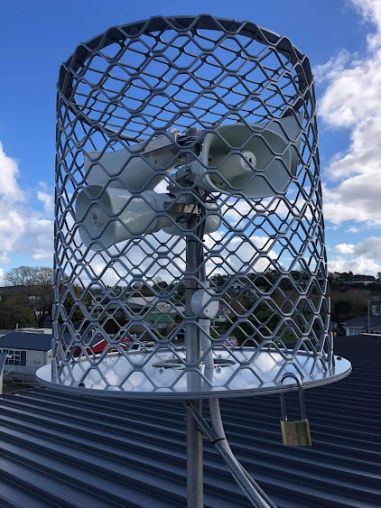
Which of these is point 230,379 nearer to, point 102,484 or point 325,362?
point 325,362

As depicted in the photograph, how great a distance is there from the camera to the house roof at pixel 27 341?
19.9 metres

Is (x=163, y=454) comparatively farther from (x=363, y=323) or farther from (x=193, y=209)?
(x=363, y=323)

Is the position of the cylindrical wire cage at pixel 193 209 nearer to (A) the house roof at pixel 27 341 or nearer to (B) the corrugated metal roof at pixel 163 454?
(B) the corrugated metal roof at pixel 163 454

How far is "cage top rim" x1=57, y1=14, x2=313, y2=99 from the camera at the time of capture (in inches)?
64.7

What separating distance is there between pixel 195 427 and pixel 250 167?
1033 mm

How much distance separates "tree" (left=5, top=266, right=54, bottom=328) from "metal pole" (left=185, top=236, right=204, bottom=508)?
29.3 m

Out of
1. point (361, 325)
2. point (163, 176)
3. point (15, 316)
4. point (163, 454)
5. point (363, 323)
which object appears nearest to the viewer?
point (163, 176)

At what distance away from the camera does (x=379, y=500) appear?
2766 mm

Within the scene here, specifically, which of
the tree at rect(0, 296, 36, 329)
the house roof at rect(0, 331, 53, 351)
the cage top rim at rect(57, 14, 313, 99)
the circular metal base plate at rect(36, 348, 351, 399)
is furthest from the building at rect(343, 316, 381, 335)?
the cage top rim at rect(57, 14, 313, 99)

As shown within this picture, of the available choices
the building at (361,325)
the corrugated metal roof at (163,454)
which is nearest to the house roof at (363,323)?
the building at (361,325)

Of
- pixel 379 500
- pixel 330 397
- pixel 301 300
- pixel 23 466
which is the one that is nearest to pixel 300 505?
pixel 379 500

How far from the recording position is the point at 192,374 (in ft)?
5.17

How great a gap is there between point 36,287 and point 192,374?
3210 centimetres

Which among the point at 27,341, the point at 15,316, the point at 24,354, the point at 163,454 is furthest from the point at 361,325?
the point at 163,454
